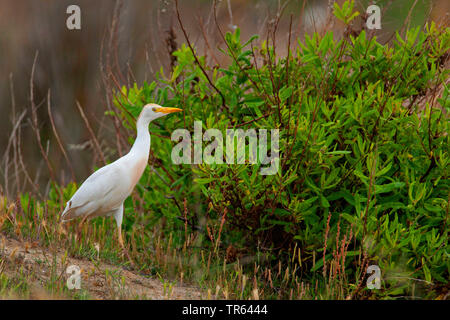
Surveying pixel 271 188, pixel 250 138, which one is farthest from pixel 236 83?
pixel 271 188

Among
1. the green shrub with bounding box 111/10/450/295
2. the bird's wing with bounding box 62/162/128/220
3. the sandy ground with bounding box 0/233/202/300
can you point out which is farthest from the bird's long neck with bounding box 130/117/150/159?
the sandy ground with bounding box 0/233/202/300

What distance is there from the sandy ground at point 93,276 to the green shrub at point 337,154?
1.72 feet

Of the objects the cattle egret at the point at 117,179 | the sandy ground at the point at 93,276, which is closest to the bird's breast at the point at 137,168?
the cattle egret at the point at 117,179

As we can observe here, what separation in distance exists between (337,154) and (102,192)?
5.43ft

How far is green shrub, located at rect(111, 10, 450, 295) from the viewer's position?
357cm

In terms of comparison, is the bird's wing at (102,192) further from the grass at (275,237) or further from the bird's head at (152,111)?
the bird's head at (152,111)

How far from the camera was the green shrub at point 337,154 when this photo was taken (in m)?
3.57

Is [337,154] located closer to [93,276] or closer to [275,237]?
[275,237]

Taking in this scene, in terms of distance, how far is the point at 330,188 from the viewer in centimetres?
391

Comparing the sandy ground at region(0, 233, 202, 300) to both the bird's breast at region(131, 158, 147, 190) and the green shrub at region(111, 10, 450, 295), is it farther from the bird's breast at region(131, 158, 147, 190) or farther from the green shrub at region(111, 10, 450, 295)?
the bird's breast at region(131, 158, 147, 190)

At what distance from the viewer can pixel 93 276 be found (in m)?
3.76

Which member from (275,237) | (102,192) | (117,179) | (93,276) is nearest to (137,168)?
(117,179)
